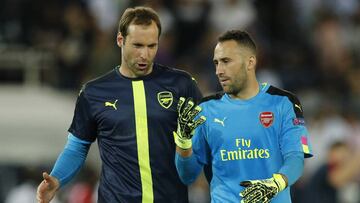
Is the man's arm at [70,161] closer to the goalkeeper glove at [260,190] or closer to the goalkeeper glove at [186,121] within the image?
the goalkeeper glove at [186,121]

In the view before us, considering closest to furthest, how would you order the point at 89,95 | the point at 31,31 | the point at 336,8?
the point at 89,95, the point at 31,31, the point at 336,8

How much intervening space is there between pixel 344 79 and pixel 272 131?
26.8ft

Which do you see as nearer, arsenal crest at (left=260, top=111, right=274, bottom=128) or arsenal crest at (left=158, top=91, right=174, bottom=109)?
arsenal crest at (left=260, top=111, right=274, bottom=128)

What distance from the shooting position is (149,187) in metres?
8.00

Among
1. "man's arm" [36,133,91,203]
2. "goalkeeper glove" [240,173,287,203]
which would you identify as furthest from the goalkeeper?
"man's arm" [36,133,91,203]

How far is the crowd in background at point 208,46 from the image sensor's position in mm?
14820

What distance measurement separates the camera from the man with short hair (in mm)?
8000

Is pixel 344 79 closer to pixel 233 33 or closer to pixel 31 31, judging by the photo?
pixel 31 31

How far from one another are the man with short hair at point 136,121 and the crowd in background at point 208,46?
625cm

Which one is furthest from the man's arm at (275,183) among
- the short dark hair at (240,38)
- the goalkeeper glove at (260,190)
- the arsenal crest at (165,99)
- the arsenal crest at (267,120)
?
the arsenal crest at (165,99)

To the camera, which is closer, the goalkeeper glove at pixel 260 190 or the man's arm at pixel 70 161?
the goalkeeper glove at pixel 260 190

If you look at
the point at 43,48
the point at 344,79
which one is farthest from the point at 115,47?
the point at 344,79

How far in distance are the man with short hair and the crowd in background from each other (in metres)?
6.25

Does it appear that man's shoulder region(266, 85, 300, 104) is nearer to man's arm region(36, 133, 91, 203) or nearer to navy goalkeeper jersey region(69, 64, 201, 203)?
navy goalkeeper jersey region(69, 64, 201, 203)
